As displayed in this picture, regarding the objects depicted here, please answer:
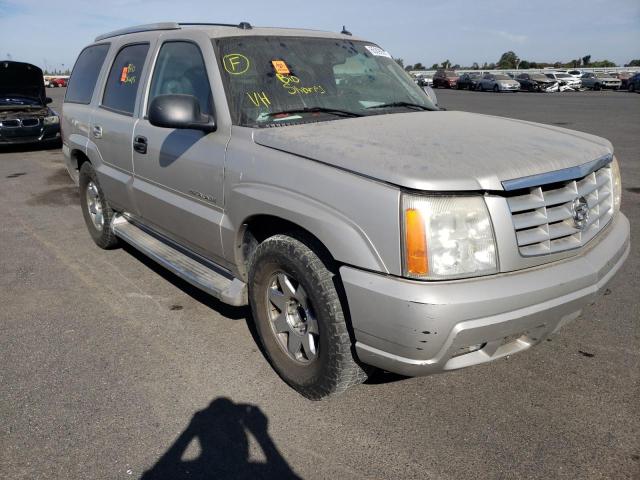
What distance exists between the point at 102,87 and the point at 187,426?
3.38 m

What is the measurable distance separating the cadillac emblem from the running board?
185cm

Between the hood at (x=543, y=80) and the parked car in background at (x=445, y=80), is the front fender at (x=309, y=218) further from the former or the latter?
the parked car in background at (x=445, y=80)

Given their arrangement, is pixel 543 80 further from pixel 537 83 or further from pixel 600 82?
pixel 600 82

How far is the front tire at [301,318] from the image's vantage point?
2.63m

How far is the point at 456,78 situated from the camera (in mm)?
45812

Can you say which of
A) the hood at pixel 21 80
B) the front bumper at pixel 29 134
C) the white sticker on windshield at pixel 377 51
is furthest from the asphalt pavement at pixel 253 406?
the hood at pixel 21 80

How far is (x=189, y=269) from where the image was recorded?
3771 millimetres

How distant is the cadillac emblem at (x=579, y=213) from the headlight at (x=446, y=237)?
592mm

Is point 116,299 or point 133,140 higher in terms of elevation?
point 133,140

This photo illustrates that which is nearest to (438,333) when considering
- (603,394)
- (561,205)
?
(561,205)

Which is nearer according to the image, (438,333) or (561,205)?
(438,333)

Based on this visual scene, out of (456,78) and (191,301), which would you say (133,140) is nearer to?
(191,301)

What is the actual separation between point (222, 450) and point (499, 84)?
3956cm

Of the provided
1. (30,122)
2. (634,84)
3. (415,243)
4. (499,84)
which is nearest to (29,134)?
(30,122)
